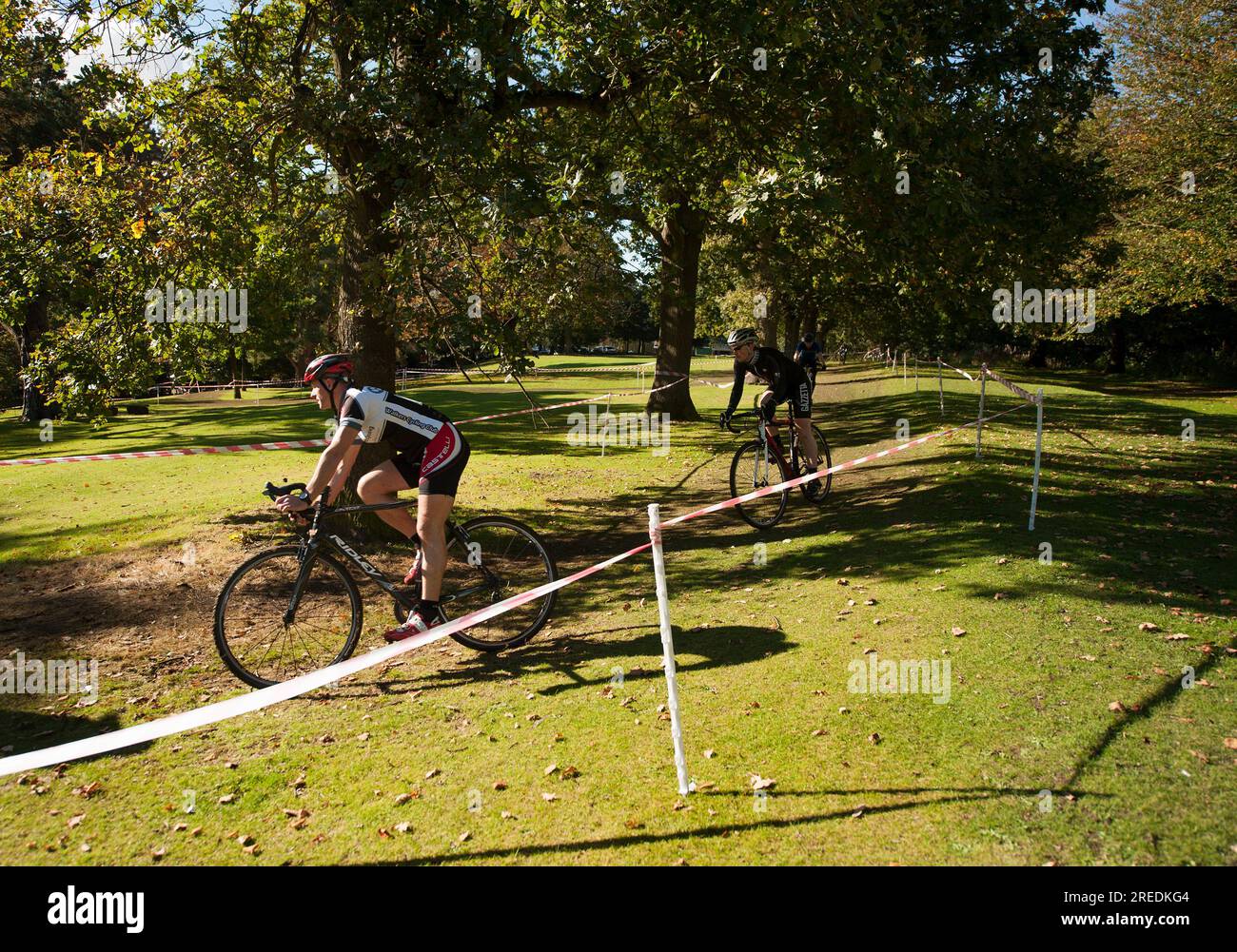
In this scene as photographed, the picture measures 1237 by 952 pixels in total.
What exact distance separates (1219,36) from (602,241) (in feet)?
68.4

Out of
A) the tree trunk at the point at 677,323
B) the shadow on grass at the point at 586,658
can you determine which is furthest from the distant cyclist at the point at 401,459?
the tree trunk at the point at 677,323

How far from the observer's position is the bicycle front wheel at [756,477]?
10.7 m

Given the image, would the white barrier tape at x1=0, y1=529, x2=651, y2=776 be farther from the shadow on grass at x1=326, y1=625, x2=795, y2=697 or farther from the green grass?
the shadow on grass at x1=326, y1=625, x2=795, y2=697

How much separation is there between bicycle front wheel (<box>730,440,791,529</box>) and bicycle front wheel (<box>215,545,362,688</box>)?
18.3ft

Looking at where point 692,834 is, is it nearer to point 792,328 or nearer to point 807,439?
point 807,439

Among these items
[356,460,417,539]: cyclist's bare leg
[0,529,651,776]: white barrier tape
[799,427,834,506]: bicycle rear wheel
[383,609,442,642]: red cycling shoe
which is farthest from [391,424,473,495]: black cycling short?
[799,427,834,506]: bicycle rear wheel

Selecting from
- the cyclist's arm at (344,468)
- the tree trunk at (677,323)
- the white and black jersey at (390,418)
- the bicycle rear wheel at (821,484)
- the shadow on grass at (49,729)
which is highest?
the tree trunk at (677,323)

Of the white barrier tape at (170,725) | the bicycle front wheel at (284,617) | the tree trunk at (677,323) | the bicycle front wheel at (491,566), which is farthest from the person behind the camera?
the tree trunk at (677,323)

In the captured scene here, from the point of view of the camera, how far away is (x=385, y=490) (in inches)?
252

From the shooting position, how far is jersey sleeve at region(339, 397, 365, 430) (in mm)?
5863

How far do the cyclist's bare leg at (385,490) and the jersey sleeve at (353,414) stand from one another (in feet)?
1.73

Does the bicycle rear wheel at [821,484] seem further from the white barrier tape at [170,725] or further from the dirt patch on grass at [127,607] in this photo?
the white barrier tape at [170,725]

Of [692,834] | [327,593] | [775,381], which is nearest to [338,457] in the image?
[327,593]

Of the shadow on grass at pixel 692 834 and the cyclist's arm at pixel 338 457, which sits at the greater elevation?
the cyclist's arm at pixel 338 457
